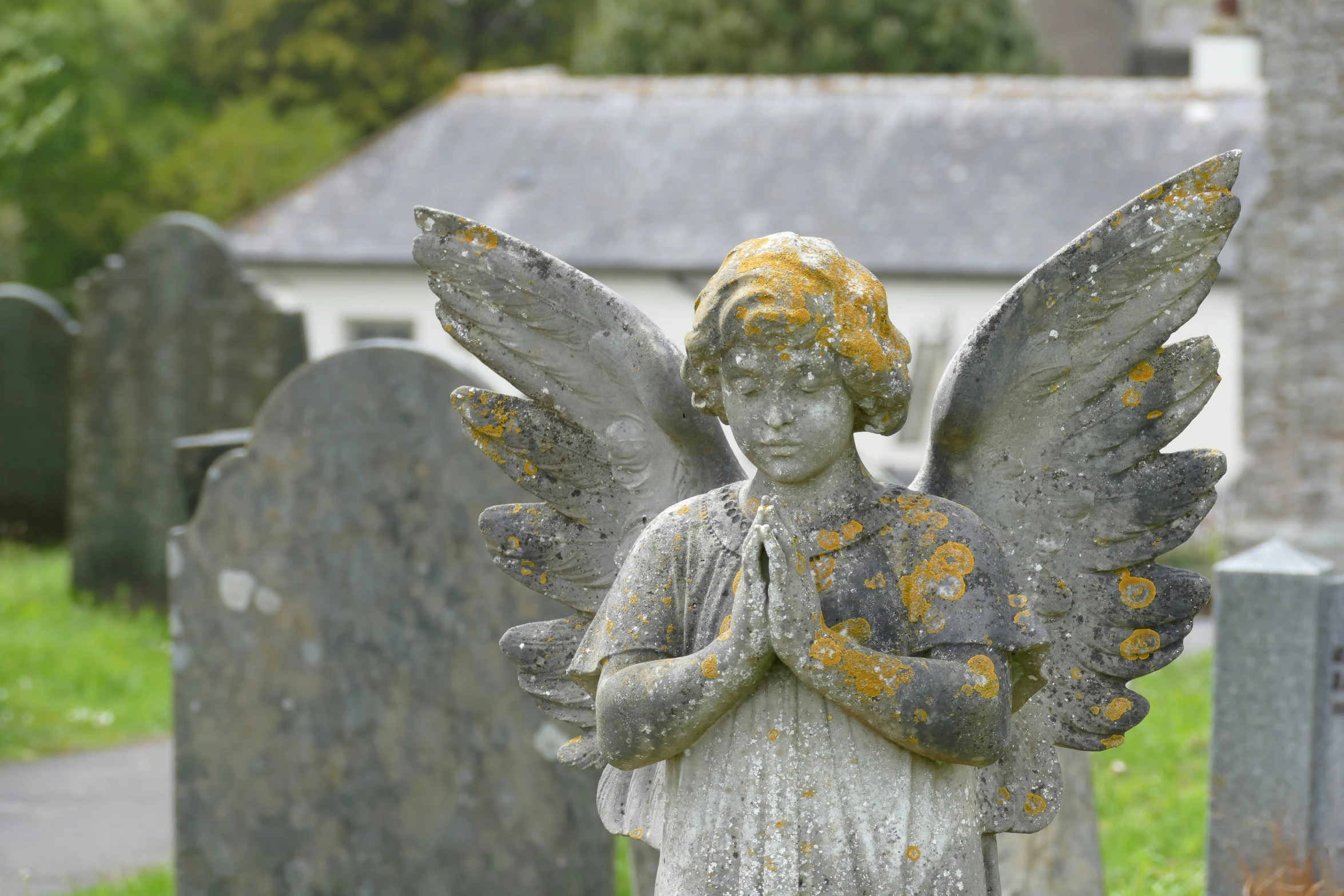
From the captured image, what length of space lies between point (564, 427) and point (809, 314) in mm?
798

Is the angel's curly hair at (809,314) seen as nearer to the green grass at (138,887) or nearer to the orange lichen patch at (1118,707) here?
the orange lichen patch at (1118,707)

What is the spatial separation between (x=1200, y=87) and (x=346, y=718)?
1696cm

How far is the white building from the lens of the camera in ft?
58.5

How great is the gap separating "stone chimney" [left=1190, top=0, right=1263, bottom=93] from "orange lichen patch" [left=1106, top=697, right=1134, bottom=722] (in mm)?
19003

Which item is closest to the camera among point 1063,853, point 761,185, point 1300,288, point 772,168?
point 1063,853

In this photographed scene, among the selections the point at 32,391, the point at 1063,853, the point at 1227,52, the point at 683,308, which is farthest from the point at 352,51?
the point at 1063,853

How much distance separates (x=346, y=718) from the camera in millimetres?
5340

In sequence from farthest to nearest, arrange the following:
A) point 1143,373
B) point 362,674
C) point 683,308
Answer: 1. point 683,308
2. point 362,674
3. point 1143,373

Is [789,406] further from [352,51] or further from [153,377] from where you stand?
[352,51]

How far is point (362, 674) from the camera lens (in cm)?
534

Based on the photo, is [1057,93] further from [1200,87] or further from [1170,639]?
→ [1170,639]

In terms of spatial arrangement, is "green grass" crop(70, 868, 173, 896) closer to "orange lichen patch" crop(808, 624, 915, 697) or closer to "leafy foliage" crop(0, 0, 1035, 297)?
"orange lichen patch" crop(808, 624, 915, 697)

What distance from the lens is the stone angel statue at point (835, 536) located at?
261cm

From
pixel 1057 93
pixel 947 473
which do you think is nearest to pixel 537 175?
pixel 1057 93
